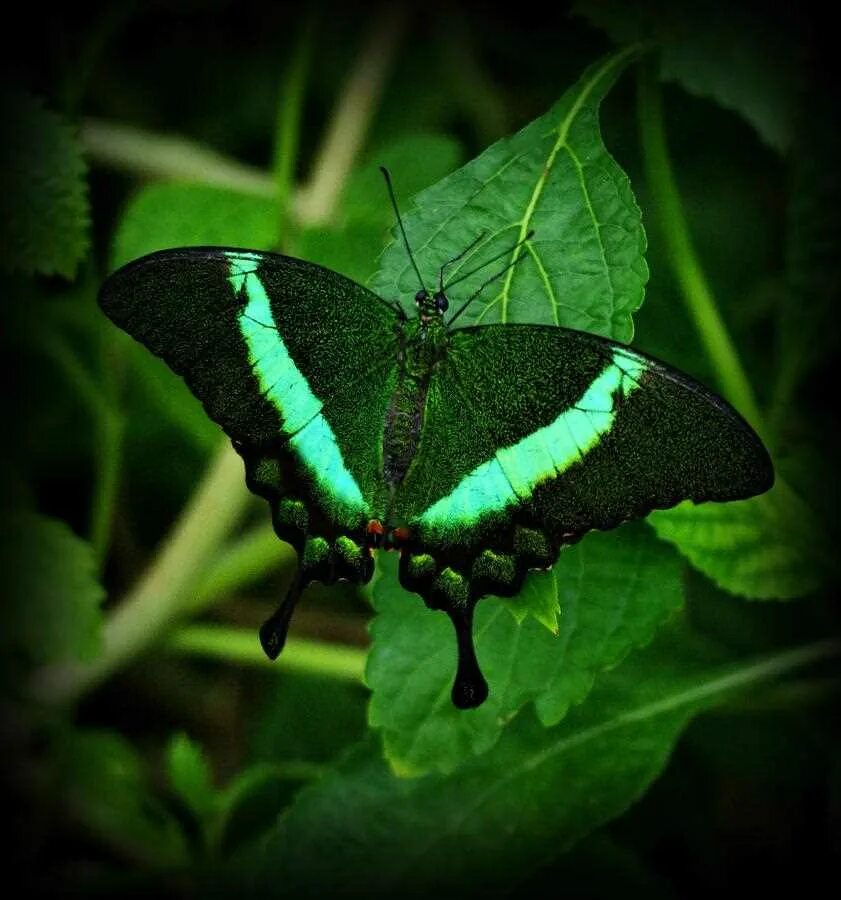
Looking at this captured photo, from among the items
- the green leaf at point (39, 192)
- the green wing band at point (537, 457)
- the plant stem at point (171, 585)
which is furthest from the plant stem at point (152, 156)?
the green wing band at point (537, 457)

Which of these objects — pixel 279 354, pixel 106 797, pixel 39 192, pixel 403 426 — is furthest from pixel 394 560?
pixel 106 797

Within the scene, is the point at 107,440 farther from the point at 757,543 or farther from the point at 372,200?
Answer: the point at 757,543

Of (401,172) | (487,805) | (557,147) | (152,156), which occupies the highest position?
(152,156)

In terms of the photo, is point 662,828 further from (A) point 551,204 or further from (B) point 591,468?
(A) point 551,204

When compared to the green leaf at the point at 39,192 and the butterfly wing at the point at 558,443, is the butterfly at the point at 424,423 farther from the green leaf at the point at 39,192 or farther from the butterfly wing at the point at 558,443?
the green leaf at the point at 39,192

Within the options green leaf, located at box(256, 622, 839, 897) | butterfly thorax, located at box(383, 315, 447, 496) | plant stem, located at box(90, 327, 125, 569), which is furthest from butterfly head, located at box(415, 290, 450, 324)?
plant stem, located at box(90, 327, 125, 569)

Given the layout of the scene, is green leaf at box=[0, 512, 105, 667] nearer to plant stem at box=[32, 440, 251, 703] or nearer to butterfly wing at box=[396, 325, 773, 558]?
plant stem at box=[32, 440, 251, 703]
